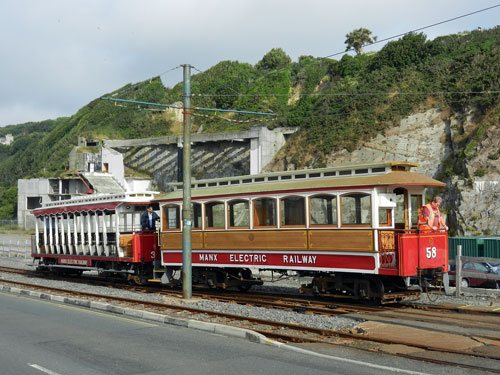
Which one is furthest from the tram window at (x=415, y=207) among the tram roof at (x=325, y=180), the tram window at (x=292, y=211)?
the tram window at (x=292, y=211)

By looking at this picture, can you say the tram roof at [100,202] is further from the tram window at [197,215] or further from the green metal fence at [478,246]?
the green metal fence at [478,246]

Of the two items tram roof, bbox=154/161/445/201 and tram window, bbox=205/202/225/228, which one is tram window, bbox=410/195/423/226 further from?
tram window, bbox=205/202/225/228

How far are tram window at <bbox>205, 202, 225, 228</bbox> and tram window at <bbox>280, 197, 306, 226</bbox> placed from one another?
95.8 inches

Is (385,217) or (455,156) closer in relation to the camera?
(385,217)

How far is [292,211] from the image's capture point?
621 inches

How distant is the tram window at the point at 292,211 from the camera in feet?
51.0

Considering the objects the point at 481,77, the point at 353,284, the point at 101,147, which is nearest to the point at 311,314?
the point at 353,284

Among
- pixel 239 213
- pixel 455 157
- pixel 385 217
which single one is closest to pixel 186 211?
pixel 239 213

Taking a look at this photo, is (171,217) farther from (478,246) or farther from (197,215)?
(478,246)

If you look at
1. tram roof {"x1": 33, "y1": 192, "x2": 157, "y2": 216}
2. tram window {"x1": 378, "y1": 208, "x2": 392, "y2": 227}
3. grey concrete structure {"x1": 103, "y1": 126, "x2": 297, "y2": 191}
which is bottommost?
tram window {"x1": 378, "y1": 208, "x2": 392, "y2": 227}

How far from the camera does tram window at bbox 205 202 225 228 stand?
1767 centimetres

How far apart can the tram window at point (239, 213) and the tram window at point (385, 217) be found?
4246 mm

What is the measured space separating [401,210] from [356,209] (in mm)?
1421

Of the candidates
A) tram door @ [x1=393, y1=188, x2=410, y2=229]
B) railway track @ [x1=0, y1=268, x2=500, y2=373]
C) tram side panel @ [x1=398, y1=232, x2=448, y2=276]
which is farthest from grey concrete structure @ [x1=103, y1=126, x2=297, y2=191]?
tram side panel @ [x1=398, y1=232, x2=448, y2=276]
